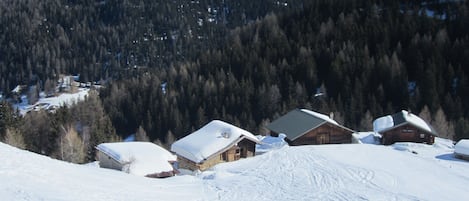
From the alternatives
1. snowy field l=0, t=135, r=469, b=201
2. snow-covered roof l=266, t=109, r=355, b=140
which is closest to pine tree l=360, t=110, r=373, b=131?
snow-covered roof l=266, t=109, r=355, b=140

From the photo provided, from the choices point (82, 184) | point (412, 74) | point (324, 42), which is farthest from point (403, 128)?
point (324, 42)

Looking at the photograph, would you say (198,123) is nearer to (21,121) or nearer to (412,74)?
(21,121)

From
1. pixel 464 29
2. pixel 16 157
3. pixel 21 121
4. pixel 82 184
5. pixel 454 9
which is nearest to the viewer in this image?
pixel 82 184

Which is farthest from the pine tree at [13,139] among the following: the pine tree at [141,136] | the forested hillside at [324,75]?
the pine tree at [141,136]

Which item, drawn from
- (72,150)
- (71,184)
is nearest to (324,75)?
(72,150)

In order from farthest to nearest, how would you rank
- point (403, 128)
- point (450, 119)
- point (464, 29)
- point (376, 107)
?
point (464, 29) < point (376, 107) < point (450, 119) < point (403, 128)

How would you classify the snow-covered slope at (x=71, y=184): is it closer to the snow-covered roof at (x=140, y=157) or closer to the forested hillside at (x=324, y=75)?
the snow-covered roof at (x=140, y=157)

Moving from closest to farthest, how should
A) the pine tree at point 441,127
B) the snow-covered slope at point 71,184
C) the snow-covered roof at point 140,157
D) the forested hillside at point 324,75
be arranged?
the snow-covered slope at point 71,184 → the snow-covered roof at point 140,157 → the pine tree at point 441,127 → the forested hillside at point 324,75
